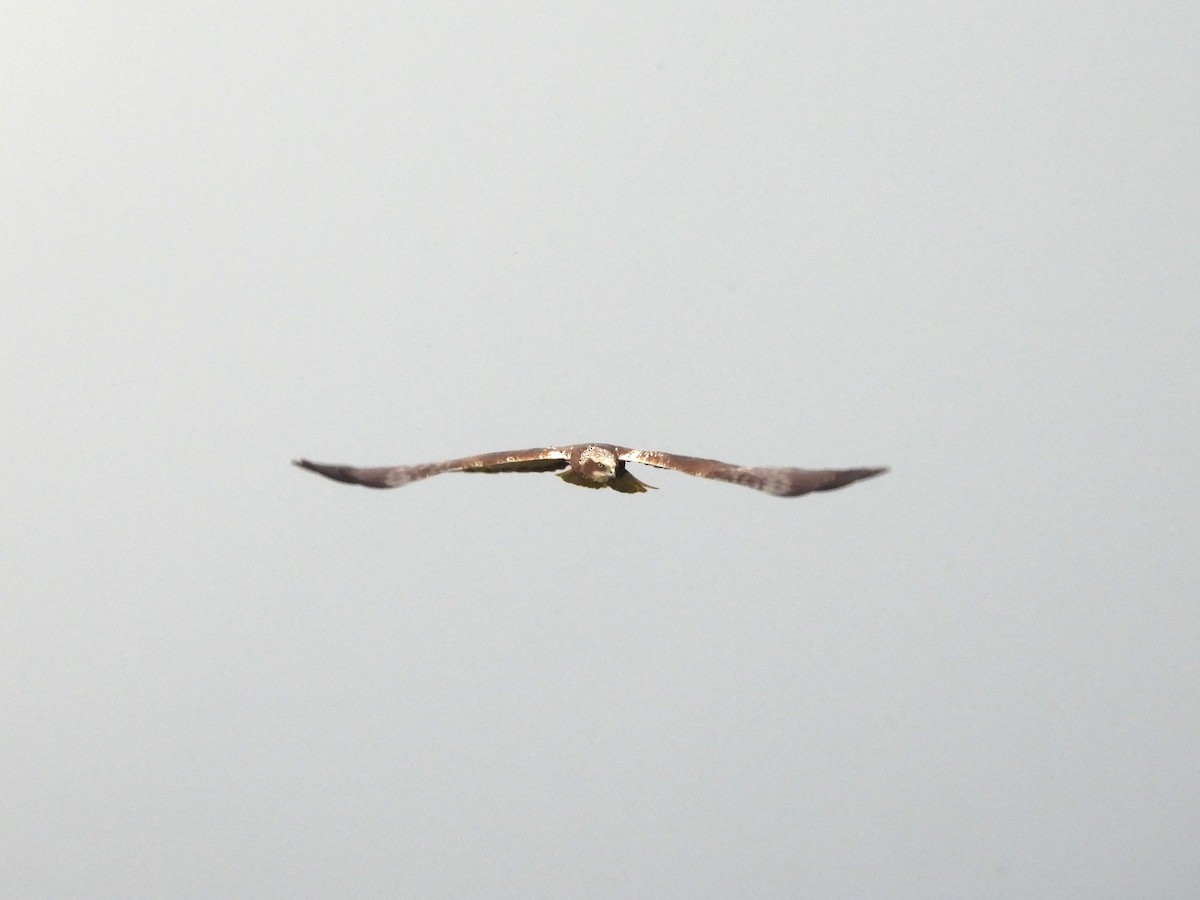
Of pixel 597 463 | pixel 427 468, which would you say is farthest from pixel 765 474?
pixel 427 468

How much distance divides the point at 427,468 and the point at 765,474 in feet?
22.6

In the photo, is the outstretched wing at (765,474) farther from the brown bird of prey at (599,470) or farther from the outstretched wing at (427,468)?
the outstretched wing at (427,468)

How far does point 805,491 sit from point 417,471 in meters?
7.79

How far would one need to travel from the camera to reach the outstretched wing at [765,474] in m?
28.2

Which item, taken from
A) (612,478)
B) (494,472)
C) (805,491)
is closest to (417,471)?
(494,472)

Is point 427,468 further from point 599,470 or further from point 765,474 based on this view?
point 765,474

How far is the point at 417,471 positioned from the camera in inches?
1316

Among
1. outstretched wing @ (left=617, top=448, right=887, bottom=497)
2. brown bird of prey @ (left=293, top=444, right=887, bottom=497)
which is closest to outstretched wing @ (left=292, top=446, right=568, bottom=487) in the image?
brown bird of prey @ (left=293, top=444, right=887, bottom=497)

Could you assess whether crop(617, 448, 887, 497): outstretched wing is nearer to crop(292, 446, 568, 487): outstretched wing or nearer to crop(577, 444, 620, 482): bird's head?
crop(577, 444, 620, 482): bird's head

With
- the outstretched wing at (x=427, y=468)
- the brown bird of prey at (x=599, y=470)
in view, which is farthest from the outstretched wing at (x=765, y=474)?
the outstretched wing at (x=427, y=468)

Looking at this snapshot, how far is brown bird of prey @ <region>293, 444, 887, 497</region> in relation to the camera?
28.8 m

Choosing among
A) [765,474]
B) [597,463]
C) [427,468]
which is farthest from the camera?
[427,468]

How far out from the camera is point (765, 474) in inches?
1152

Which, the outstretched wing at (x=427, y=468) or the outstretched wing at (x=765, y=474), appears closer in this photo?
the outstretched wing at (x=765, y=474)
